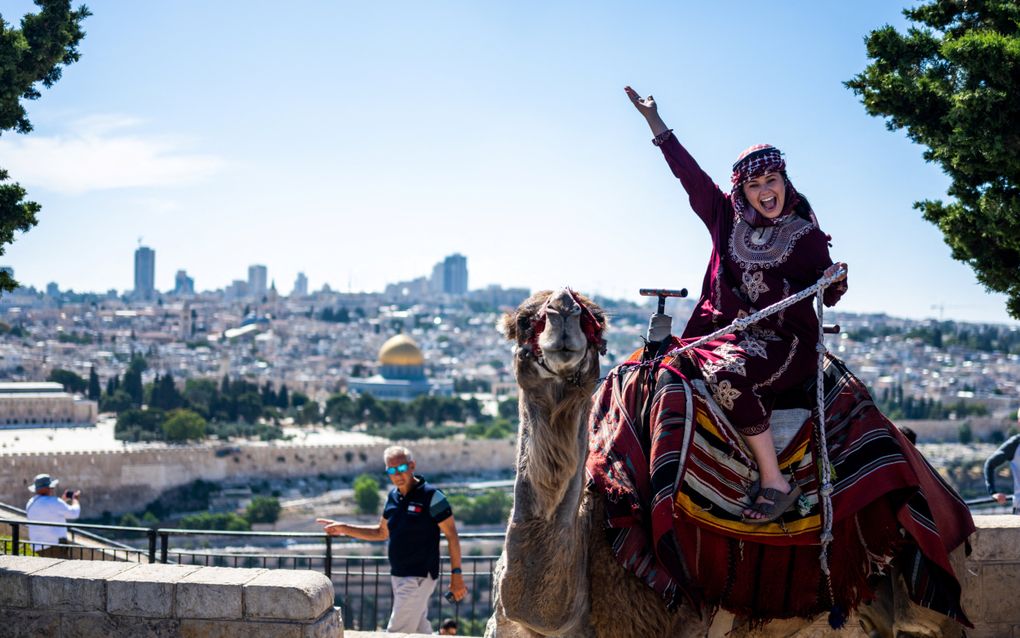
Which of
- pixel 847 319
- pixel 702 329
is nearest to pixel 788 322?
pixel 702 329

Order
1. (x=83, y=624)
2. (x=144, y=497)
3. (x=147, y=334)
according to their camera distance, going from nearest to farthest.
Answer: (x=83, y=624)
(x=144, y=497)
(x=147, y=334)

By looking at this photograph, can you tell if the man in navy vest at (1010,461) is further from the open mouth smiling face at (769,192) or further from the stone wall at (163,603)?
the stone wall at (163,603)

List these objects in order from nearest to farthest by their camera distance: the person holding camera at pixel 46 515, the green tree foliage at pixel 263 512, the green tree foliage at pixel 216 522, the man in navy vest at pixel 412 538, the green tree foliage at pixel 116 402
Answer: the man in navy vest at pixel 412 538, the person holding camera at pixel 46 515, the green tree foliage at pixel 216 522, the green tree foliage at pixel 263 512, the green tree foliage at pixel 116 402

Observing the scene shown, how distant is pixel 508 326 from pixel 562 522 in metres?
0.51

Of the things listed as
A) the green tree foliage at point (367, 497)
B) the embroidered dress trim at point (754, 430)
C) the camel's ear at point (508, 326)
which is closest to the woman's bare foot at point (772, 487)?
the embroidered dress trim at point (754, 430)

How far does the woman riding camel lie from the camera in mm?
3213

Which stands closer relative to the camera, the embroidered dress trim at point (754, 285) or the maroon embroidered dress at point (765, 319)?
the maroon embroidered dress at point (765, 319)

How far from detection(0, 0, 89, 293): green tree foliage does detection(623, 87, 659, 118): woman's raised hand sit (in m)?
3.69

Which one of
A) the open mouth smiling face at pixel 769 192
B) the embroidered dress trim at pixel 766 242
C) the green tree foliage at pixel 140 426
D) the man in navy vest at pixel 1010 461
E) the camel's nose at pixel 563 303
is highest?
the open mouth smiling face at pixel 769 192

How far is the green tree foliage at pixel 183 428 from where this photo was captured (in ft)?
204

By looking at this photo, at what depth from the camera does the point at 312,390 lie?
324 ft

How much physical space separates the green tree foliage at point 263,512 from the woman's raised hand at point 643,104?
1702 inches

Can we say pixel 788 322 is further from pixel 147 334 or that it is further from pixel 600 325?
pixel 147 334

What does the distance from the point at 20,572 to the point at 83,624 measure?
0.31 metres
